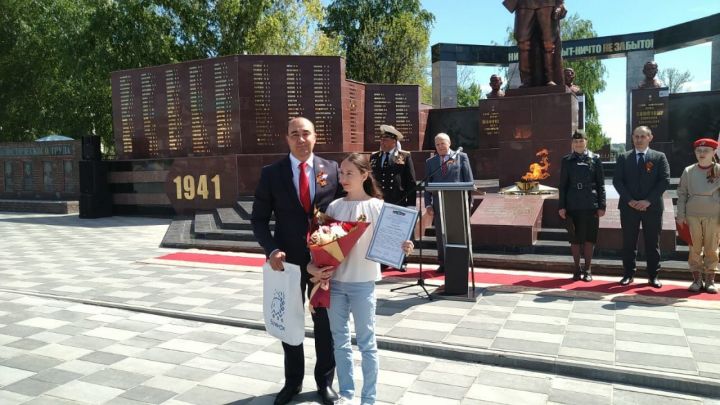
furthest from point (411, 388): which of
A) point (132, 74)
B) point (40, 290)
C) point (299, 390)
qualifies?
point (132, 74)

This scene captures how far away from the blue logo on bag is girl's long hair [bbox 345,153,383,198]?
84cm

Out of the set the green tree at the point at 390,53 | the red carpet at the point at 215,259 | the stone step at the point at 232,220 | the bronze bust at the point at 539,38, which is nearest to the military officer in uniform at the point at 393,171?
the red carpet at the point at 215,259

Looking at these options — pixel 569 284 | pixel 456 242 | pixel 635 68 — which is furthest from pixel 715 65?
pixel 456 242

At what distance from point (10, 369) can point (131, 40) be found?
22.9 metres

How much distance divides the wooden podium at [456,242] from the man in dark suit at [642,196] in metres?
2.00

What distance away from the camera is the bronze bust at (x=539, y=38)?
10523mm

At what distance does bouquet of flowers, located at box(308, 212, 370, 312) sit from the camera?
296 cm

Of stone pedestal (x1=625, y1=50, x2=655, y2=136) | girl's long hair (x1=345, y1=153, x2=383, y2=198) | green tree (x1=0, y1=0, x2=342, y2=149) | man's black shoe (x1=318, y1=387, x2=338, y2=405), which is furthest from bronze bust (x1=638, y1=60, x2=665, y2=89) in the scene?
man's black shoe (x1=318, y1=387, x2=338, y2=405)

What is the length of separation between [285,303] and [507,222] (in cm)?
554

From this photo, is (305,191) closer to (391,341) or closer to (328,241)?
(328,241)

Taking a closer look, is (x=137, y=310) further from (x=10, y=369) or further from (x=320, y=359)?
(x=320, y=359)

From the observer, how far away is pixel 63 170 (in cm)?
1778

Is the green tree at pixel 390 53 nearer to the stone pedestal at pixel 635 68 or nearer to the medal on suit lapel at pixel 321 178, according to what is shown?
the stone pedestal at pixel 635 68

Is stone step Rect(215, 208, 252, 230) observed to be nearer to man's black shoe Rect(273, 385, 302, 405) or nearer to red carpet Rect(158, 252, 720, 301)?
red carpet Rect(158, 252, 720, 301)
